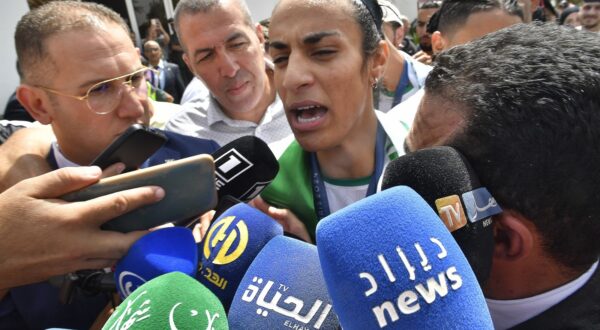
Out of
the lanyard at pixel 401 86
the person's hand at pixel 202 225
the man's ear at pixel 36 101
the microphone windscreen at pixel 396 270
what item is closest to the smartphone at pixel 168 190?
the person's hand at pixel 202 225

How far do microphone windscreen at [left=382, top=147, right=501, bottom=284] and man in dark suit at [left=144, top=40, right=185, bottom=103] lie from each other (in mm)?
5794

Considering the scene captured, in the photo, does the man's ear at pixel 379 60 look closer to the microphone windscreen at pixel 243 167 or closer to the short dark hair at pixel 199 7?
the microphone windscreen at pixel 243 167

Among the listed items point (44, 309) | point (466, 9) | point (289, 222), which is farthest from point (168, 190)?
point (466, 9)

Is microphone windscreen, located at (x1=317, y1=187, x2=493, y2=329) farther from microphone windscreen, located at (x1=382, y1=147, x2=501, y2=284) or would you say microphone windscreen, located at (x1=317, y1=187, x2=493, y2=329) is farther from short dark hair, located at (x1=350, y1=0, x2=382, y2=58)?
short dark hair, located at (x1=350, y1=0, x2=382, y2=58)

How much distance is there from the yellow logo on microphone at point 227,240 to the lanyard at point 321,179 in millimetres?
603

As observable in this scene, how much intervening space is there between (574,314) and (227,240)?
683 mm

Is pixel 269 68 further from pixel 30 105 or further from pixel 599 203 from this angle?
pixel 599 203

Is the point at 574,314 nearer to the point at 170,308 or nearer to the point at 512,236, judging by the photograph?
the point at 512,236

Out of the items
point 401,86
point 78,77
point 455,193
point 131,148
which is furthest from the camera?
point 401,86

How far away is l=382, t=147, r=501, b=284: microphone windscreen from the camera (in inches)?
30.1

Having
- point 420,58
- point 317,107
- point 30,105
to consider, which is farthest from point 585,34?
point 420,58

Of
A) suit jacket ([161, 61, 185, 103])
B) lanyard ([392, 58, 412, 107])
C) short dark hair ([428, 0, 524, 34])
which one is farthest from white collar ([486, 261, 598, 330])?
suit jacket ([161, 61, 185, 103])

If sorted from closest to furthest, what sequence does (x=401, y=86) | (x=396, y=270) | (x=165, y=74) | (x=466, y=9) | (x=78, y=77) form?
1. (x=396, y=270)
2. (x=78, y=77)
3. (x=466, y=9)
4. (x=401, y=86)
5. (x=165, y=74)

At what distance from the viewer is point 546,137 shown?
790mm
